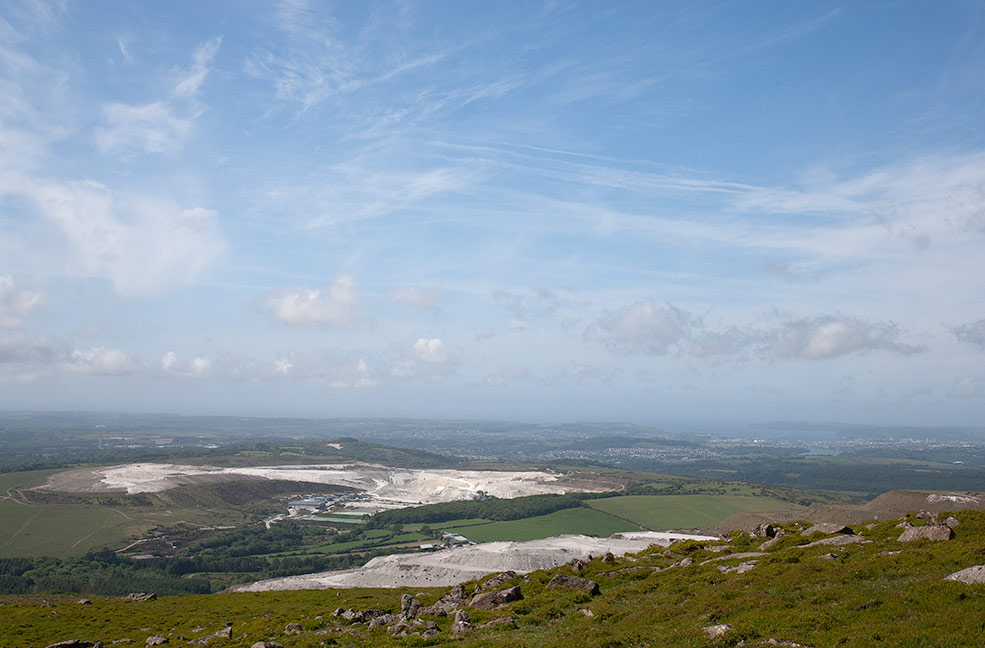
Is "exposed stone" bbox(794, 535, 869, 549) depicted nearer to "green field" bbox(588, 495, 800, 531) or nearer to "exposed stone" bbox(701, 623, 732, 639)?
"exposed stone" bbox(701, 623, 732, 639)

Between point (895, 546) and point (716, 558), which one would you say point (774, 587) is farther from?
point (716, 558)

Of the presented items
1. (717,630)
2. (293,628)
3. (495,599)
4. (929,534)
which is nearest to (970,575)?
(717,630)

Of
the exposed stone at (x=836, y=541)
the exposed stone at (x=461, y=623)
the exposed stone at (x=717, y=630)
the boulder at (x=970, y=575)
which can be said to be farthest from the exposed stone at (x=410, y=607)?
the boulder at (x=970, y=575)

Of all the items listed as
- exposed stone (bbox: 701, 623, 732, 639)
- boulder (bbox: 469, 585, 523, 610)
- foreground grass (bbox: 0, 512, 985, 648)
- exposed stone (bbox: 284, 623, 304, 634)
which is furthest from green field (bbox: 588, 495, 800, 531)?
exposed stone (bbox: 701, 623, 732, 639)

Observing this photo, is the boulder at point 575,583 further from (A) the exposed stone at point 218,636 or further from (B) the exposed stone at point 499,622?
(A) the exposed stone at point 218,636

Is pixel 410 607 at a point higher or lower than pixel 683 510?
higher

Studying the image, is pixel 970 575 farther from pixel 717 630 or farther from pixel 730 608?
pixel 717 630

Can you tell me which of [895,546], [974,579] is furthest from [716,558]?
[974,579]
